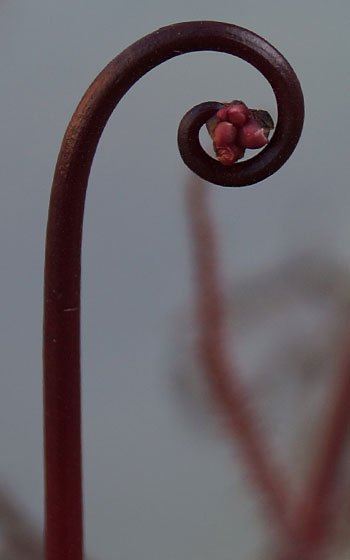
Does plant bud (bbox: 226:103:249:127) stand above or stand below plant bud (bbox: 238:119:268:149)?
above

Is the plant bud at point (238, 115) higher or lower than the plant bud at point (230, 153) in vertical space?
higher

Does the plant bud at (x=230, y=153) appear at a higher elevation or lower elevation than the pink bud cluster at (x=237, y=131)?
lower

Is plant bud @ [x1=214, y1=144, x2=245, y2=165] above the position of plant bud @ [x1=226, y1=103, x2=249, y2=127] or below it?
below

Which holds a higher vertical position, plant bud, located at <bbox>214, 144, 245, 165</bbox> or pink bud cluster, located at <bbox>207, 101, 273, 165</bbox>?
pink bud cluster, located at <bbox>207, 101, 273, 165</bbox>

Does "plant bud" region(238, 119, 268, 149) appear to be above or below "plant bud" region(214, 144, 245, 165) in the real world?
above

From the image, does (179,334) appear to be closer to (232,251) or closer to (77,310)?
(232,251)
